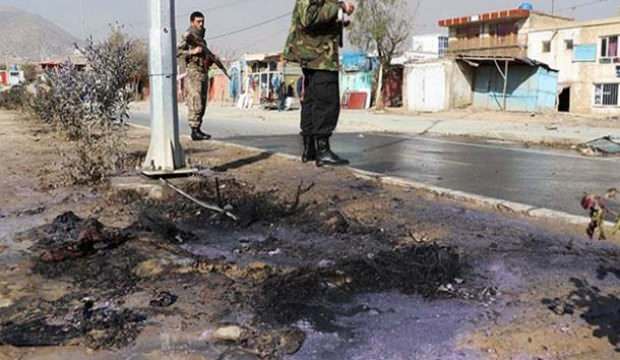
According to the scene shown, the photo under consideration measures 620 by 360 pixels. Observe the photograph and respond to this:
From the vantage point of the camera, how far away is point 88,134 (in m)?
5.89

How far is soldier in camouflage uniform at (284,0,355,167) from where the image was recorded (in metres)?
5.84

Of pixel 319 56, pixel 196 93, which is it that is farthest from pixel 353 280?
pixel 196 93

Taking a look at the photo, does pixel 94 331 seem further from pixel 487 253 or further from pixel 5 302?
pixel 487 253

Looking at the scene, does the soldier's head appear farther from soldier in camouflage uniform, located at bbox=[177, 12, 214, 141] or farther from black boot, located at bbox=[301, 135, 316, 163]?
black boot, located at bbox=[301, 135, 316, 163]

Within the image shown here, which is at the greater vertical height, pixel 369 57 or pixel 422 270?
pixel 369 57

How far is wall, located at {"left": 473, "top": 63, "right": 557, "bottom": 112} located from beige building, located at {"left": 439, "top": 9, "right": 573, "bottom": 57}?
6.97 m

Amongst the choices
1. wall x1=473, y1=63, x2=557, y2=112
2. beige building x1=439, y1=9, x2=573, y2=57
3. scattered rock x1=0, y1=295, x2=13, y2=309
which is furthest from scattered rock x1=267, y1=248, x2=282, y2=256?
beige building x1=439, y1=9, x2=573, y2=57

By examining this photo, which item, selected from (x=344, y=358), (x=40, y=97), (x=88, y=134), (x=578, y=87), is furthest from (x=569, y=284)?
(x=578, y=87)

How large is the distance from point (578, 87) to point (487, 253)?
40619 millimetres

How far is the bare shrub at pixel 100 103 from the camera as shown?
5566 millimetres

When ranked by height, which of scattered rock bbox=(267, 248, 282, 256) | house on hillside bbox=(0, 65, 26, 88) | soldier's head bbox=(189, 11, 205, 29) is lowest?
scattered rock bbox=(267, 248, 282, 256)

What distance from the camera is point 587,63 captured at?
39.5 metres

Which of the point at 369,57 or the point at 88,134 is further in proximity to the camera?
the point at 369,57

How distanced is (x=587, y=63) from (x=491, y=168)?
36.7 meters
